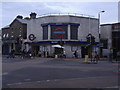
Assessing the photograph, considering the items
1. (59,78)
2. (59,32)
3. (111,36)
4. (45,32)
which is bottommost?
(59,78)

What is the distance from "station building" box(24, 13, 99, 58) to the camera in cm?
4284

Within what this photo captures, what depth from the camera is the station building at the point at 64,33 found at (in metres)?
42.8

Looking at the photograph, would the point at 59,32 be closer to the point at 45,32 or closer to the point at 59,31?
the point at 59,31

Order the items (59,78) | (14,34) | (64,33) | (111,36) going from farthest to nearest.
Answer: (14,34), (111,36), (64,33), (59,78)

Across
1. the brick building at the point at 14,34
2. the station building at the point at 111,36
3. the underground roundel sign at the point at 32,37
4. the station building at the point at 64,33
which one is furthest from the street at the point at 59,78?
the brick building at the point at 14,34

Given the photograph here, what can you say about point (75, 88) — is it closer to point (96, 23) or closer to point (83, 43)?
point (83, 43)

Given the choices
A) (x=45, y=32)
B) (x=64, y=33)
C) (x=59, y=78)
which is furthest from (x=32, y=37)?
(x=59, y=78)

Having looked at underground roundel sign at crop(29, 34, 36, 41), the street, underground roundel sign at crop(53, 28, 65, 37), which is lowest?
the street

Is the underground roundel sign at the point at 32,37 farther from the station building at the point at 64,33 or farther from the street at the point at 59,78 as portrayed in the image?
the street at the point at 59,78

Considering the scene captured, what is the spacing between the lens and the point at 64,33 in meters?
42.8

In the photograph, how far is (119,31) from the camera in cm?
4862

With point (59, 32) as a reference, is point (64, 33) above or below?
below

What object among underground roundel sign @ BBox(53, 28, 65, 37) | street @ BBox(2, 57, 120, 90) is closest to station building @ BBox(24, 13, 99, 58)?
underground roundel sign @ BBox(53, 28, 65, 37)

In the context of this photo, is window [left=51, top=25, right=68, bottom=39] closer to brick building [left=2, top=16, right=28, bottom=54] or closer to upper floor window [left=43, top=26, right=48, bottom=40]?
upper floor window [left=43, top=26, right=48, bottom=40]
